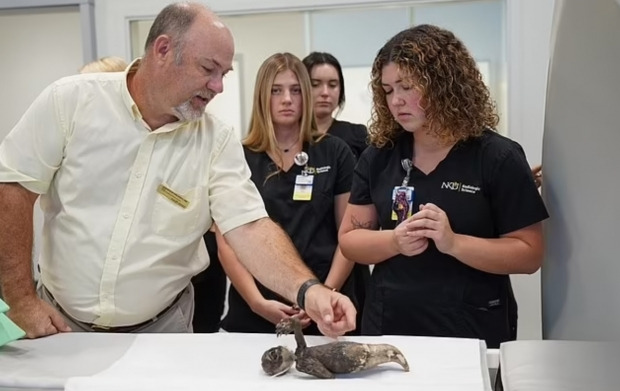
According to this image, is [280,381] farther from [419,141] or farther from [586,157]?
[419,141]

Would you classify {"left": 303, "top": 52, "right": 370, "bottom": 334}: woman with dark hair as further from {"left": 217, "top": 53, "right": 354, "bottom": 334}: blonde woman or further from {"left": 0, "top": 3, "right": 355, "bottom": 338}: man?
{"left": 0, "top": 3, "right": 355, "bottom": 338}: man

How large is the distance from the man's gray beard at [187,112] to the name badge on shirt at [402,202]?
0.49 m

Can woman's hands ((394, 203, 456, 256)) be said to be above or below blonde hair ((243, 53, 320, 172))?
below

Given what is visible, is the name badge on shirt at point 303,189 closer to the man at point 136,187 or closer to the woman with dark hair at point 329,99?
the woman with dark hair at point 329,99

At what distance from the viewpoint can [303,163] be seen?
223 centimetres

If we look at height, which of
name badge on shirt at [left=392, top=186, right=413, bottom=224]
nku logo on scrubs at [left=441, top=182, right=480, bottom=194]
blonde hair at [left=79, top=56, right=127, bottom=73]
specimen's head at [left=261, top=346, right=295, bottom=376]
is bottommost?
specimen's head at [left=261, top=346, right=295, bottom=376]

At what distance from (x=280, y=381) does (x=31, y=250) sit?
2.37 feet

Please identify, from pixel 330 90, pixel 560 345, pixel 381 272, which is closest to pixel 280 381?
pixel 560 345

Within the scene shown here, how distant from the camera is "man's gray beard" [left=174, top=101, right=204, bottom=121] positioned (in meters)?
1.52

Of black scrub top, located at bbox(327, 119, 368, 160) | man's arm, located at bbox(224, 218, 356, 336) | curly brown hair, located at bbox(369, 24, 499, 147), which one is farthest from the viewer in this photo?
black scrub top, located at bbox(327, 119, 368, 160)

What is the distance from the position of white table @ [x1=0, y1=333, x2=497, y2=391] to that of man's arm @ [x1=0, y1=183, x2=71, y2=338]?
0.16 feet

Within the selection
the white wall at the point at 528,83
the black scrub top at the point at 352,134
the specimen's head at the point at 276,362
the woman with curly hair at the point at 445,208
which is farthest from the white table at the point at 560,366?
the white wall at the point at 528,83

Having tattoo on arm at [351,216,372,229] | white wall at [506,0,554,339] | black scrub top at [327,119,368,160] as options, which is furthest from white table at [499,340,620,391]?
white wall at [506,0,554,339]

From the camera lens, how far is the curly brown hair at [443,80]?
158 cm
